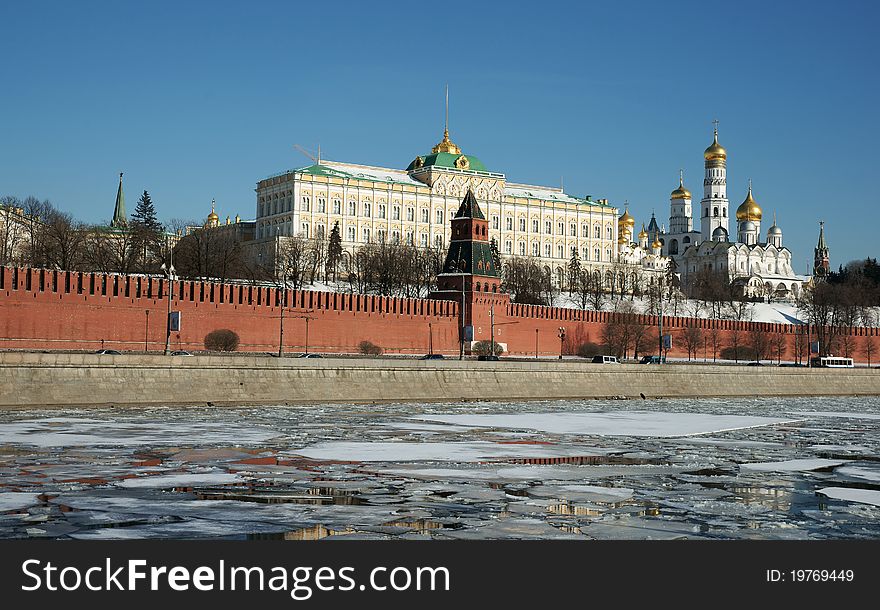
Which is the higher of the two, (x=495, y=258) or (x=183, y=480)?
(x=495, y=258)

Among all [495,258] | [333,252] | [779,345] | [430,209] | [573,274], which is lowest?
[779,345]

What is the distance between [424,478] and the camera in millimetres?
14078

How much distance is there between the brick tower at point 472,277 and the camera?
176ft

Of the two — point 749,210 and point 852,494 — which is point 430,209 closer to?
point 749,210

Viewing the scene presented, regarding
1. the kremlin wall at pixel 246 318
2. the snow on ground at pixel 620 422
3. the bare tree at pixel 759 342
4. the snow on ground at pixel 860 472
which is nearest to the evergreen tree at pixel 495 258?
the kremlin wall at pixel 246 318

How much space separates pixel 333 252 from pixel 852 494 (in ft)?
221

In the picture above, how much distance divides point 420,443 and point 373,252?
59512mm

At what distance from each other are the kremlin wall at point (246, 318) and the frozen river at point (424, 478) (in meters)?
15.2

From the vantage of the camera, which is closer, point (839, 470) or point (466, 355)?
point (839, 470)

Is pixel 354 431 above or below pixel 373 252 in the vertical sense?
below

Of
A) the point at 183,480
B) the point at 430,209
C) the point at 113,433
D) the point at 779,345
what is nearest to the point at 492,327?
the point at 779,345
